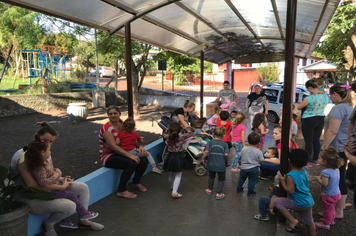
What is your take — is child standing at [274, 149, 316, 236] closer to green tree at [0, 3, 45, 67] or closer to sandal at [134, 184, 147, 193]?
sandal at [134, 184, 147, 193]

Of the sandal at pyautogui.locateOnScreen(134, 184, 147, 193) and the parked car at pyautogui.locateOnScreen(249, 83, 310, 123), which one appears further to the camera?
the parked car at pyautogui.locateOnScreen(249, 83, 310, 123)

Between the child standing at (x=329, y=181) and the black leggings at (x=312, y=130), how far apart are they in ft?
8.26

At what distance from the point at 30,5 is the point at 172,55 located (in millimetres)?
10697

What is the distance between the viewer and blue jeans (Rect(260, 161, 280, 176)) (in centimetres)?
501

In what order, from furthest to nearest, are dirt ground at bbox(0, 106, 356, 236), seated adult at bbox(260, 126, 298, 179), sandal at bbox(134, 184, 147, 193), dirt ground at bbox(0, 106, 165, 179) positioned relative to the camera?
dirt ground at bbox(0, 106, 165, 179), seated adult at bbox(260, 126, 298, 179), sandal at bbox(134, 184, 147, 193), dirt ground at bbox(0, 106, 356, 236)

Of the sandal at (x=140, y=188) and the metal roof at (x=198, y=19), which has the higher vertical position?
the metal roof at (x=198, y=19)

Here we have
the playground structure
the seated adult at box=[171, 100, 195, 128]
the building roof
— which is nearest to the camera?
the seated adult at box=[171, 100, 195, 128]

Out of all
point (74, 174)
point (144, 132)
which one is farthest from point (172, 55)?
point (74, 174)

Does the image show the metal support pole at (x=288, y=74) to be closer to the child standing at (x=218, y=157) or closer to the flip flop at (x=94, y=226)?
the child standing at (x=218, y=157)

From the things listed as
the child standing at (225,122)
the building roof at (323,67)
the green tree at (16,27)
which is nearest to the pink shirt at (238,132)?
the child standing at (225,122)

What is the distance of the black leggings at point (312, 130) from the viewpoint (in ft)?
19.0

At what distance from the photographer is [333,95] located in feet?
13.0

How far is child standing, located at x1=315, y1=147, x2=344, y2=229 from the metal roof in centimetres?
269

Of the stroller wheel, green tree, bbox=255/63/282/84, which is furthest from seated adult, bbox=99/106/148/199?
green tree, bbox=255/63/282/84
